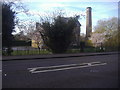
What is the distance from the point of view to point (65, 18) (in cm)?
3291

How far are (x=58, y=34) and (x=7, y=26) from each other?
8786 millimetres

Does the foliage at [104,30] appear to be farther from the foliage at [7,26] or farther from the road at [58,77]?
the road at [58,77]

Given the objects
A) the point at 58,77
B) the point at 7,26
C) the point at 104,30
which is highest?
the point at 104,30

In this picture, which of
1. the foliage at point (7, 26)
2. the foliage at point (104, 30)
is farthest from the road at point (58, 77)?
the foliage at point (104, 30)

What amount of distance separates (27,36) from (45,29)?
70.8 ft

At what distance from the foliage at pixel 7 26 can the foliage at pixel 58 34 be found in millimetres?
7133

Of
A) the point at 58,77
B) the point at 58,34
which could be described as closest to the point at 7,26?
the point at 58,34

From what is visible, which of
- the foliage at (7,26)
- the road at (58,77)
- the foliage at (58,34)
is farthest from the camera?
the foliage at (58,34)

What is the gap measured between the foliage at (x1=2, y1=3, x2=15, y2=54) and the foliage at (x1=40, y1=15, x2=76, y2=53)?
7.13 metres

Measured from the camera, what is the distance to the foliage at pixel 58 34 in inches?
1192

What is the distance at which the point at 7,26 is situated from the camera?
24.2 m

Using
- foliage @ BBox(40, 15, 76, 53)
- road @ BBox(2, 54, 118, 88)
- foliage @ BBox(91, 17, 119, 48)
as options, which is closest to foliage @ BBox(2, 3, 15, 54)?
foliage @ BBox(40, 15, 76, 53)

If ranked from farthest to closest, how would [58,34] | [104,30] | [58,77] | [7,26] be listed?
[104,30], [58,34], [7,26], [58,77]

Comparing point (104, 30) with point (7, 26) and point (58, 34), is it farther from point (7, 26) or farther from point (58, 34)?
point (7, 26)
